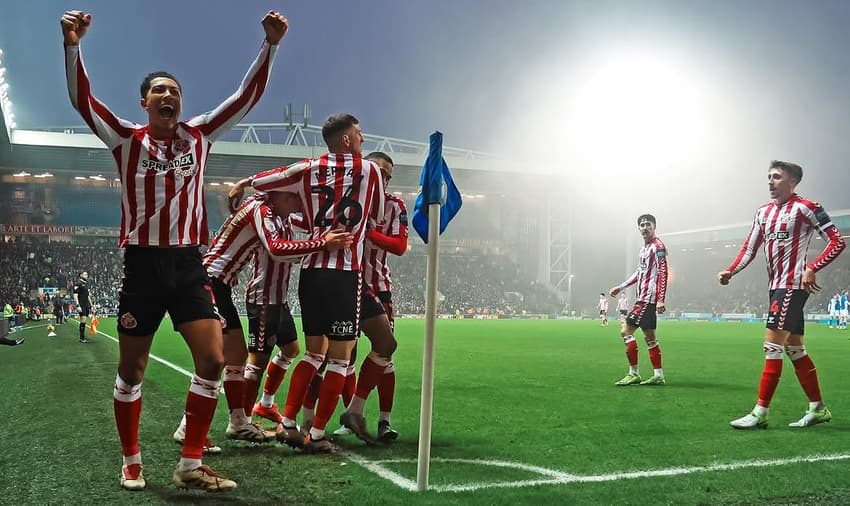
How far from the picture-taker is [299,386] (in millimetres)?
5043

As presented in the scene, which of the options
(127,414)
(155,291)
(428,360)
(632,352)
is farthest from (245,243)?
(632,352)

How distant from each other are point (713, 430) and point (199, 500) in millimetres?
4551

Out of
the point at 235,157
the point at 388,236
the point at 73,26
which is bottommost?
the point at 388,236

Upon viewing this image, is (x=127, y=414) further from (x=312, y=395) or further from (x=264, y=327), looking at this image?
(x=264, y=327)

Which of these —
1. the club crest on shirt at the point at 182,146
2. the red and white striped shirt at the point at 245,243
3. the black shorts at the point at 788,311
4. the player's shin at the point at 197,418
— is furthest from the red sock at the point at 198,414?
the black shorts at the point at 788,311

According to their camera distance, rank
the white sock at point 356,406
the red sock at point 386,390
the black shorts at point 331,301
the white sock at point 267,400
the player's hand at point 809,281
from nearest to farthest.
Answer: the black shorts at point 331,301 → the white sock at point 356,406 → the red sock at point 386,390 → the white sock at point 267,400 → the player's hand at point 809,281

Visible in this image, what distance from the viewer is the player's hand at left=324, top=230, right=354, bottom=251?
4508 millimetres

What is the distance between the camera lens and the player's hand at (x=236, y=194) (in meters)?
5.27

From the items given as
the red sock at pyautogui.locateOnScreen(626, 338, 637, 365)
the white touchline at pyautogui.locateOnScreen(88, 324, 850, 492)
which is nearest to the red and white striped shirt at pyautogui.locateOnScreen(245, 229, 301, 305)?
the white touchline at pyautogui.locateOnScreen(88, 324, 850, 492)

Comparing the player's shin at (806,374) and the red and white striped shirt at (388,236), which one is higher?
the red and white striped shirt at (388,236)

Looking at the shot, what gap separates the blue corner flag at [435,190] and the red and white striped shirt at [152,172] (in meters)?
1.28

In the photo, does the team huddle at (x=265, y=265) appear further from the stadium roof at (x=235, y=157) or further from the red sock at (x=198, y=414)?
the stadium roof at (x=235, y=157)

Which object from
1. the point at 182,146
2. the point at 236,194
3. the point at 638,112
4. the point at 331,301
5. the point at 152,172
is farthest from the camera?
the point at 638,112

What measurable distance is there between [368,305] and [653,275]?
19.9 feet
